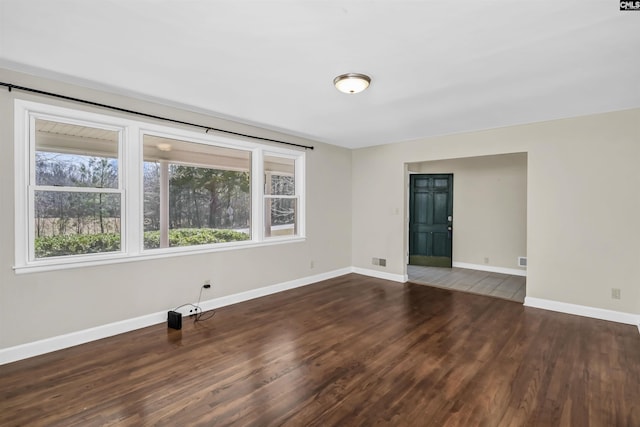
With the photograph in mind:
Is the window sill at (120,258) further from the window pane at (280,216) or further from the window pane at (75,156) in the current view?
the window pane at (75,156)

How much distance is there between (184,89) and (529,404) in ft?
13.2

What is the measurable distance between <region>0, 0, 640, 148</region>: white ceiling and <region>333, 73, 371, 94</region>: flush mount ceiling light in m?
0.06

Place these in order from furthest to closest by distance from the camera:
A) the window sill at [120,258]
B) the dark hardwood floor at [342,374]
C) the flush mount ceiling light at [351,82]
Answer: the window sill at [120,258], the flush mount ceiling light at [351,82], the dark hardwood floor at [342,374]

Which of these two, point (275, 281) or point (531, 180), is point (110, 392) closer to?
point (275, 281)

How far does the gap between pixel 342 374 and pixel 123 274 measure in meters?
2.54

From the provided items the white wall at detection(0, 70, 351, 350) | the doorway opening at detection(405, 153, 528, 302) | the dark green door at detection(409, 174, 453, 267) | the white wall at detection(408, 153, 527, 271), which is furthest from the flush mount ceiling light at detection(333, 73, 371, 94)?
the dark green door at detection(409, 174, 453, 267)

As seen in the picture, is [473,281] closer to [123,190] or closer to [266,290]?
[266,290]

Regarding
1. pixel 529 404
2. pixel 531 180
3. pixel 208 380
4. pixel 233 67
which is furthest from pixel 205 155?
pixel 531 180

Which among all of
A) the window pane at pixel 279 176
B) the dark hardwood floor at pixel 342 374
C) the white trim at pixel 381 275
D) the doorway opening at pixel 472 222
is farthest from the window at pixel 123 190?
the doorway opening at pixel 472 222

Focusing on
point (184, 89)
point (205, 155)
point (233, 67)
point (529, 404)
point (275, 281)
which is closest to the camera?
point (529, 404)

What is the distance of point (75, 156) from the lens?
309 centimetres

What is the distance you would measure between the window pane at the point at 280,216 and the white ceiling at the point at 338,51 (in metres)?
1.72

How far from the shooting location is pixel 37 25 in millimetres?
2014

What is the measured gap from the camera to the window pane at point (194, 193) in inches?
144
